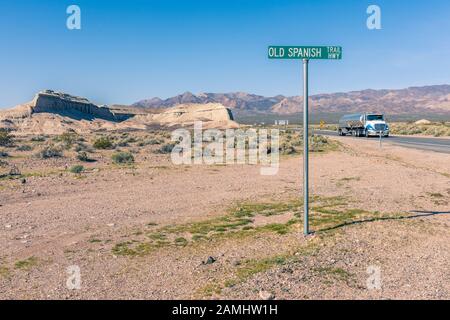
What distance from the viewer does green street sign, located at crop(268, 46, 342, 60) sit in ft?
25.7

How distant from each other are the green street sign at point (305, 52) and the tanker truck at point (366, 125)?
3838 centimetres

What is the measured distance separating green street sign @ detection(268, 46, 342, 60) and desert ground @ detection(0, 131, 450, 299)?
3447 millimetres

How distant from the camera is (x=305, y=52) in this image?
26.0 ft

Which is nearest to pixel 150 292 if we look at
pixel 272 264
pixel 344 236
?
pixel 272 264

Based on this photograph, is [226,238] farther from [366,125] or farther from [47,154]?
[366,125]

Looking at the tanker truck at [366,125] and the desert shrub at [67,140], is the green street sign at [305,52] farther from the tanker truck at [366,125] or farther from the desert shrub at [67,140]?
the tanker truck at [366,125]

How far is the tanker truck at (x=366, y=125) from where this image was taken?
45656 millimetres

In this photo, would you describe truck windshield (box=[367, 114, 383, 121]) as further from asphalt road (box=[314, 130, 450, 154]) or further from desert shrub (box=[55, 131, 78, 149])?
desert shrub (box=[55, 131, 78, 149])

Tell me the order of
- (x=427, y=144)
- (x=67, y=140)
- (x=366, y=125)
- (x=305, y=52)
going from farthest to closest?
(x=366, y=125), (x=67, y=140), (x=427, y=144), (x=305, y=52)

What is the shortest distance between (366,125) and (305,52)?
136 feet

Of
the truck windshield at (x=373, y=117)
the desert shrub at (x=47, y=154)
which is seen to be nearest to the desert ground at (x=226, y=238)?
the desert shrub at (x=47, y=154)

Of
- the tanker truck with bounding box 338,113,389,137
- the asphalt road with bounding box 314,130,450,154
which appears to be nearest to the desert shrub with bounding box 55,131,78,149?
the asphalt road with bounding box 314,130,450,154

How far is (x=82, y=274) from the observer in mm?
6758

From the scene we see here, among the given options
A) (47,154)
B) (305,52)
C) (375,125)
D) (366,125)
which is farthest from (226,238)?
(366,125)
